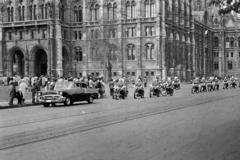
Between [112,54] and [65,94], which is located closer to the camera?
[65,94]

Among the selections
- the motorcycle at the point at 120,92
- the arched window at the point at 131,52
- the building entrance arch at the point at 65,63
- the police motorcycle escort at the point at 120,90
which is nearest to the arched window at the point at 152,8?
the arched window at the point at 131,52

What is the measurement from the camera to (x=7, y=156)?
873cm

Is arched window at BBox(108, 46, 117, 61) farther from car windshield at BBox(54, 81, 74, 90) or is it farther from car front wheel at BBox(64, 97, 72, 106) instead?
car front wheel at BBox(64, 97, 72, 106)

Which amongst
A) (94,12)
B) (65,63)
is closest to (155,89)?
(65,63)

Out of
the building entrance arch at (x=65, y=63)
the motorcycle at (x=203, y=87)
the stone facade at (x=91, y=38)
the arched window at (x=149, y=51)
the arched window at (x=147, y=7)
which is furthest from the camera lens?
the building entrance arch at (x=65, y=63)

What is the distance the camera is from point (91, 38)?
233 feet

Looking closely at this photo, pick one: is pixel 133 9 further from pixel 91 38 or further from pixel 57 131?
pixel 57 131

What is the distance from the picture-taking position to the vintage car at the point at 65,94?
80.0 ft

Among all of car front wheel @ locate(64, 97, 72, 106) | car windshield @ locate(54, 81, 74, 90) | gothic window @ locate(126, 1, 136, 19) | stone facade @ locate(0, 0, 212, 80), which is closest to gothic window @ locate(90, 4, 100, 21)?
stone facade @ locate(0, 0, 212, 80)

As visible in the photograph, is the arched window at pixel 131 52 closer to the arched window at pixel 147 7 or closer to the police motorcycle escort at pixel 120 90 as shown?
the arched window at pixel 147 7

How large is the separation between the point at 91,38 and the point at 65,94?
47202mm

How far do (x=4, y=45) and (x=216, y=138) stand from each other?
64.9 meters

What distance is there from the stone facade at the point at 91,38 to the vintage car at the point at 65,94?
4139 cm

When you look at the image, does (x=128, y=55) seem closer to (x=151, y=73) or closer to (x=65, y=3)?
(x=151, y=73)
